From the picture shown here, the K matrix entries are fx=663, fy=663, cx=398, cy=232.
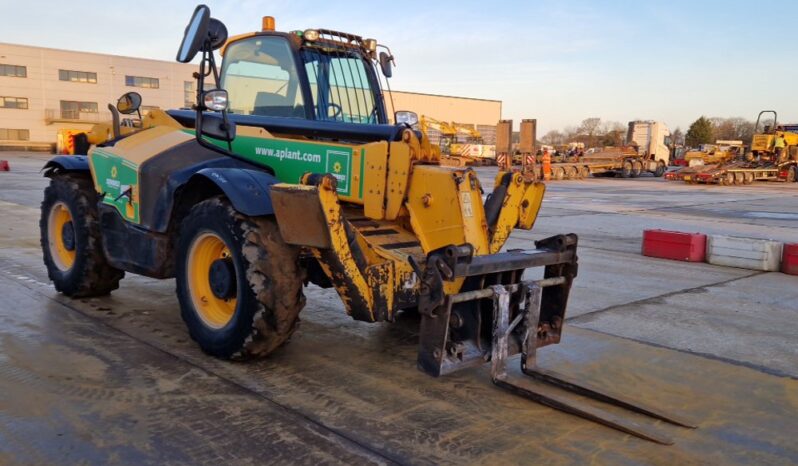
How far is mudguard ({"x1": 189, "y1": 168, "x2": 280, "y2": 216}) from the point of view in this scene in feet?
14.1

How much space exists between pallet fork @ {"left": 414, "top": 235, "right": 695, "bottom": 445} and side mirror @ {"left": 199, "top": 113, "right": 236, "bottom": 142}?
83.5 inches

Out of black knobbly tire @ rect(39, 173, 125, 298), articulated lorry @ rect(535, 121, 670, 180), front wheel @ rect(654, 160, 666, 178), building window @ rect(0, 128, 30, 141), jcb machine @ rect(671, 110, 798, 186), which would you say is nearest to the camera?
black knobbly tire @ rect(39, 173, 125, 298)

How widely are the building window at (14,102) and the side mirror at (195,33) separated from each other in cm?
6470

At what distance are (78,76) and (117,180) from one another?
65.2m

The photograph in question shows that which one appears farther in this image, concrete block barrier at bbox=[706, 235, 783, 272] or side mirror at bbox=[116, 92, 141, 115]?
concrete block barrier at bbox=[706, 235, 783, 272]

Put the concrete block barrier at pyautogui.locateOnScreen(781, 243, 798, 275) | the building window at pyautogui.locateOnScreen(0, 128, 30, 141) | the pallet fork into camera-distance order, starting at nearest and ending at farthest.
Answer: the pallet fork, the concrete block barrier at pyautogui.locateOnScreen(781, 243, 798, 275), the building window at pyautogui.locateOnScreen(0, 128, 30, 141)

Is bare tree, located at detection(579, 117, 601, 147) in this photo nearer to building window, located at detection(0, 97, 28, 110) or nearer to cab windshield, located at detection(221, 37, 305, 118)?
building window, located at detection(0, 97, 28, 110)

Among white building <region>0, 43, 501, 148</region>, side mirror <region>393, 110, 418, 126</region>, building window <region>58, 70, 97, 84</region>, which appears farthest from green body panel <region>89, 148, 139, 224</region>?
building window <region>58, 70, 97, 84</region>

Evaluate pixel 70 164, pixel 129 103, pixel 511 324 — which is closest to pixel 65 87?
pixel 70 164

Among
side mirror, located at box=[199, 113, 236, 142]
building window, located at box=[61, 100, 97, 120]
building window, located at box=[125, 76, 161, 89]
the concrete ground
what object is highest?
building window, located at box=[125, 76, 161, 89]

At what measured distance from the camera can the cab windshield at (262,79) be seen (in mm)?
5277

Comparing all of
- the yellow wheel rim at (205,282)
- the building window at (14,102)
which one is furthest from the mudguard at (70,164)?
the building window at (14,102)

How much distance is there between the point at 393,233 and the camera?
4.84 meters

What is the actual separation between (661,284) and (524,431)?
5092 millimetres
